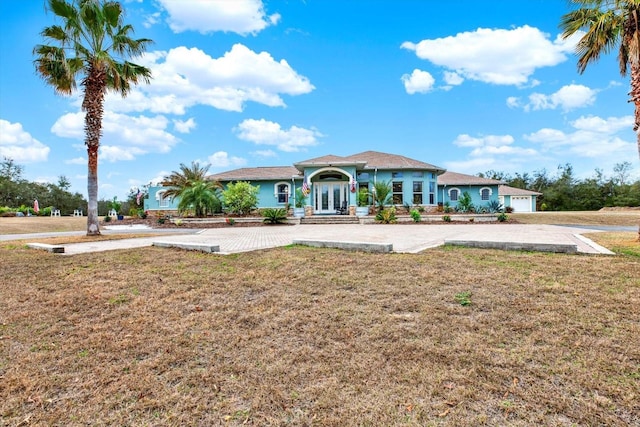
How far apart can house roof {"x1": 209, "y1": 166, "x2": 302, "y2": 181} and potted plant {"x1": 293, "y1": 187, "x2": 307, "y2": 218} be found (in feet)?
5.42

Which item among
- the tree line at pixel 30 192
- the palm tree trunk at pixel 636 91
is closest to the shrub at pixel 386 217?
the palm tree trunk at pixel 636 91

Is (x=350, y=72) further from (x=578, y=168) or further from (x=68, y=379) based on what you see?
(x=578, y=168)

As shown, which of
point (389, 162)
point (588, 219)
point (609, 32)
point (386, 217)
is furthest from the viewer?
point (389, 162)

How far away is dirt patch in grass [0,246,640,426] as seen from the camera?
244cm

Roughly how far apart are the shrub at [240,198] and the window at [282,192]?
4.54 metres

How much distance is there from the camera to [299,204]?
25.5m

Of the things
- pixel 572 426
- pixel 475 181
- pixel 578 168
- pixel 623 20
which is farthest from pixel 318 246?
pixel 578 168

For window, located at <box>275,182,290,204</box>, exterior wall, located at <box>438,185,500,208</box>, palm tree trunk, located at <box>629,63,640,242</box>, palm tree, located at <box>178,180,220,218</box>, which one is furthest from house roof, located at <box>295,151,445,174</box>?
palm tree trunk, located at <box>629,63,640,242</box>

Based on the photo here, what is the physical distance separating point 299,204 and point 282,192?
9.72 ft

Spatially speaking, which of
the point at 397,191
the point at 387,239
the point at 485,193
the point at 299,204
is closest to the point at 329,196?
the point at 299,204

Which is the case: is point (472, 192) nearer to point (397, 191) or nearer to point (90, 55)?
point (397, 191)

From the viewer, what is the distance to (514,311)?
3951 mm

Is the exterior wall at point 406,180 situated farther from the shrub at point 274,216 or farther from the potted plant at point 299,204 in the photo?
the shrub at point 274,216

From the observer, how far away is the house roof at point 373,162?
23031mm
